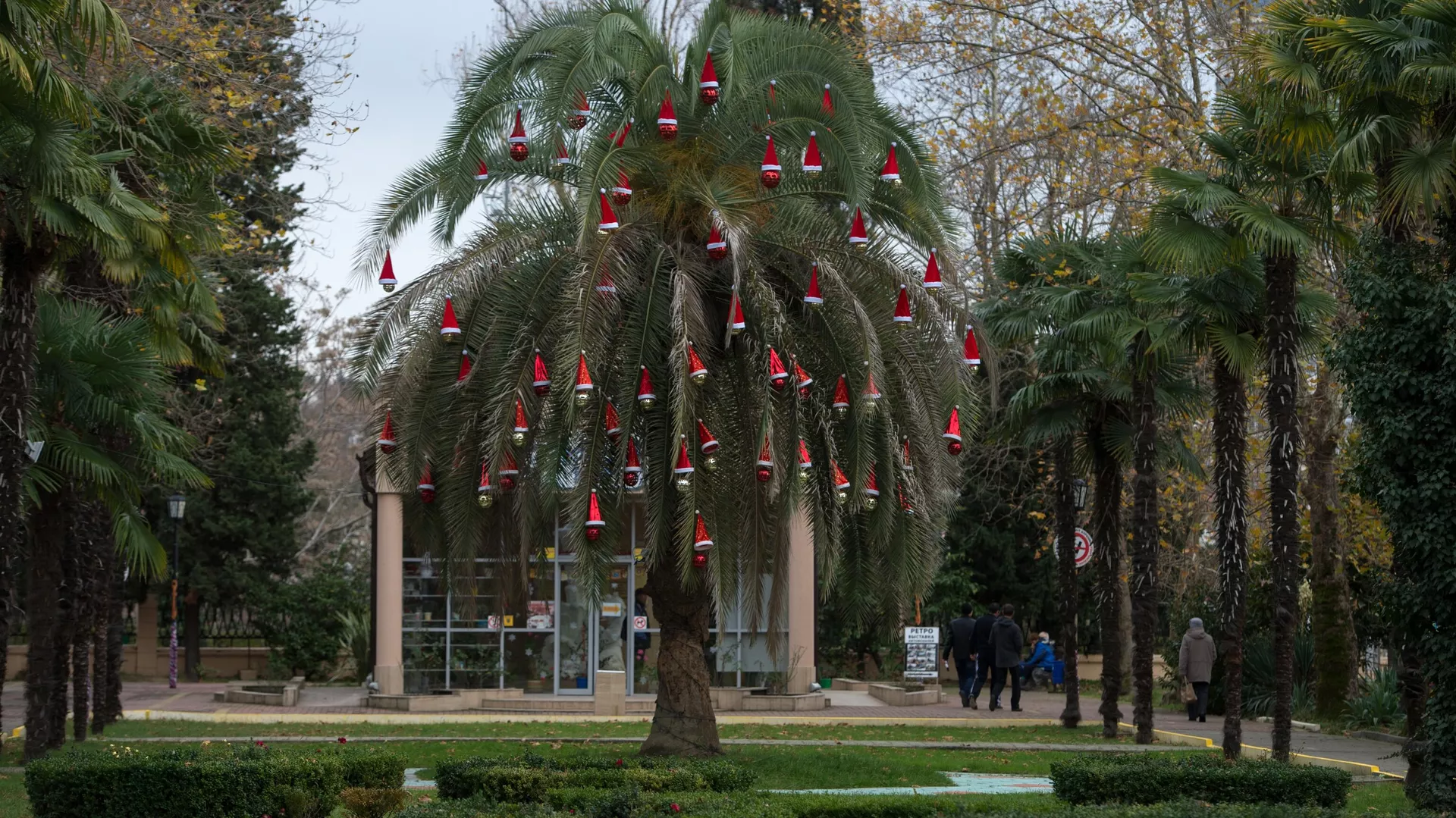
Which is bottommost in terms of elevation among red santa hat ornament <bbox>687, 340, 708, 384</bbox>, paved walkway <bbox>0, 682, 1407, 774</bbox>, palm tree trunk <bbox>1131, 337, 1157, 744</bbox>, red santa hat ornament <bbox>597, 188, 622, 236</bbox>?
paved walkway <bbox>0, 682, 1407, 774</bbox>

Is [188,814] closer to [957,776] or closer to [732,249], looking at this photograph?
[732,249]

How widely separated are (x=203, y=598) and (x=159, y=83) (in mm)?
19317

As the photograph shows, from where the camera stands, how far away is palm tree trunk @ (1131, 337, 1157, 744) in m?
18.6

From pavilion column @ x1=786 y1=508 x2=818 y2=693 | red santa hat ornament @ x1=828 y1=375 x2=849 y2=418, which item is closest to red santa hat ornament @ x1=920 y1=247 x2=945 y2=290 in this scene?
red santa hat ornament @ x1=828 y1=375 x2=849 y2=418

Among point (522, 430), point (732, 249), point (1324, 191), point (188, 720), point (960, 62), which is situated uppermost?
point (960, 62)

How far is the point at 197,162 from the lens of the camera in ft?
56.6

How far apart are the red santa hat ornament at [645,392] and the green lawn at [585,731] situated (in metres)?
7.03

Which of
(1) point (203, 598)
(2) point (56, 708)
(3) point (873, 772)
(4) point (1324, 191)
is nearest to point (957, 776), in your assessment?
(3) point (873, 772)

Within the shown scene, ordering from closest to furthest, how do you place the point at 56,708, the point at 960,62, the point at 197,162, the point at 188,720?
the point at 56,708
the point at 197,162
the point at 188,720
the point at 960,62

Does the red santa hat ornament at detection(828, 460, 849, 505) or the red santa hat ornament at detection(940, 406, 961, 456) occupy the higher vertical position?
the red santa hat ornament at detection(940, 406, 961, 456)

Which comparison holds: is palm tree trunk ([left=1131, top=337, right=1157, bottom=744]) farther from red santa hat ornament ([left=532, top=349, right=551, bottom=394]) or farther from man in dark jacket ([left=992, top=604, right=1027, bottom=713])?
red santa hat ornament ([left=532, top=349, right=551, bottom=394])

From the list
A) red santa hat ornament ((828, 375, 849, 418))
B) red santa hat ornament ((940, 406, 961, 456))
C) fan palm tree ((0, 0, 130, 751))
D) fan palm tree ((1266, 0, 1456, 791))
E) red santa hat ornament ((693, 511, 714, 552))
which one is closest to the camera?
fan palm tree ((0, 0, 130, 751))

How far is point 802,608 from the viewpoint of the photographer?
2689cm

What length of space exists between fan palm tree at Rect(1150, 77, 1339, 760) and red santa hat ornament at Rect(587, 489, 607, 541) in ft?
21.2
